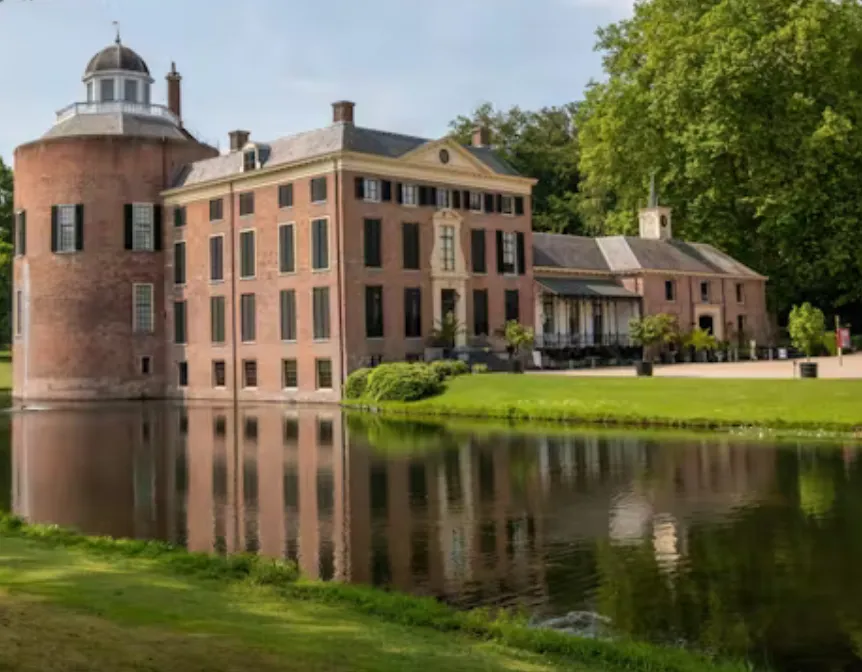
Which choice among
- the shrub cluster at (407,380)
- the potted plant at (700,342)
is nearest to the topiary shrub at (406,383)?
the shrub cluster at (407,380)

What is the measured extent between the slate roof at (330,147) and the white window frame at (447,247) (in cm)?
376

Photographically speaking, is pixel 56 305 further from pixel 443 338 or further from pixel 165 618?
pixel 165 618

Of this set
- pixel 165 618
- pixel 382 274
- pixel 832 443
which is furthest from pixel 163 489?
pixel 382 274

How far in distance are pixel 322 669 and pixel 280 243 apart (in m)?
38.0

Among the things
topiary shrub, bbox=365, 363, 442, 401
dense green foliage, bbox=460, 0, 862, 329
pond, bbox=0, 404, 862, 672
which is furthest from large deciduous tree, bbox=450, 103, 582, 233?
pond, bbox=0, 404, 862, 672

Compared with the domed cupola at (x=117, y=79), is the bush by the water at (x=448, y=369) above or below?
below

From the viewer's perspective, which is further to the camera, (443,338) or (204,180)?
(204,180)

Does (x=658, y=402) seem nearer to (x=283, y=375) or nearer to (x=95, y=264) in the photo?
(x=283, y=375)

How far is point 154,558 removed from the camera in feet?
35.5

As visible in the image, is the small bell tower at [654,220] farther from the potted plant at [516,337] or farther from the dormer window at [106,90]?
the dormer window at [106,90]

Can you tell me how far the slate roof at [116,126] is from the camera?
165ft

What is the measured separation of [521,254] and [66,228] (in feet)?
70.4

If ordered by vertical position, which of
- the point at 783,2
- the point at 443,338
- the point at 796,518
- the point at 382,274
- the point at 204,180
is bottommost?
the point at 796,518

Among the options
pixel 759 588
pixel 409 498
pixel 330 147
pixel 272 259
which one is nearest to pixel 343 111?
pixel 330 147
